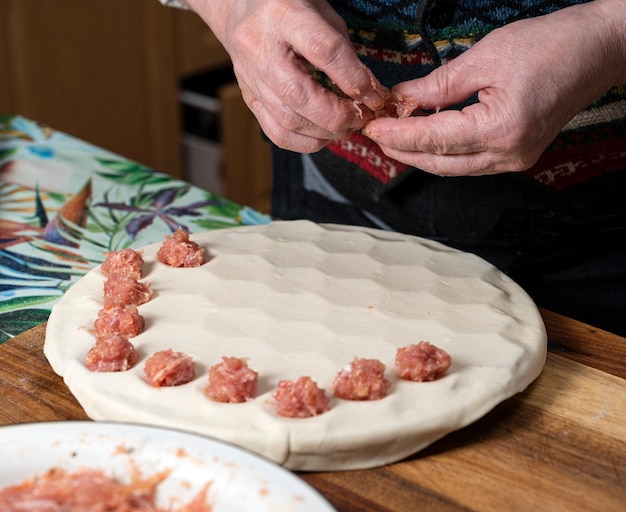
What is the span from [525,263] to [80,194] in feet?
2.70

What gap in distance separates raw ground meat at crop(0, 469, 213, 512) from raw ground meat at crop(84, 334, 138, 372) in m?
0.17

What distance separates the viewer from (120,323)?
40.0 inches

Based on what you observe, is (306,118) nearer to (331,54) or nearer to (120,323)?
(331,54)

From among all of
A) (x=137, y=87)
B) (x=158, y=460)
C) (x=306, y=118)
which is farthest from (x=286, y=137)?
(x=137, y=87)

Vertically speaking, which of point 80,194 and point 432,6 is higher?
point 432,6

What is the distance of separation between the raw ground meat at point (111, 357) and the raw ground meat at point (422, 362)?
32 cm

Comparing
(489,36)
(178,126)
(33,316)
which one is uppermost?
(489,36)

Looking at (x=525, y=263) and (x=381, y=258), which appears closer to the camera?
(x=381, y=258)

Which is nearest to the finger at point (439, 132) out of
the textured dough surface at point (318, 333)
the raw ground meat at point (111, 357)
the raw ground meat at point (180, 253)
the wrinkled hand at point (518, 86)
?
the wrinkled hand at point (518, 86)

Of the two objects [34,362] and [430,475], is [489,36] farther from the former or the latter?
[34,362]

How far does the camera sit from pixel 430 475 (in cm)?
89

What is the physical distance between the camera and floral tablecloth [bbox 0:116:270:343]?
129cm

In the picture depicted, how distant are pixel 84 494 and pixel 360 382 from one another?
0.31m

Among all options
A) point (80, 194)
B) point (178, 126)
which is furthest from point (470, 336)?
point (178, 126)
